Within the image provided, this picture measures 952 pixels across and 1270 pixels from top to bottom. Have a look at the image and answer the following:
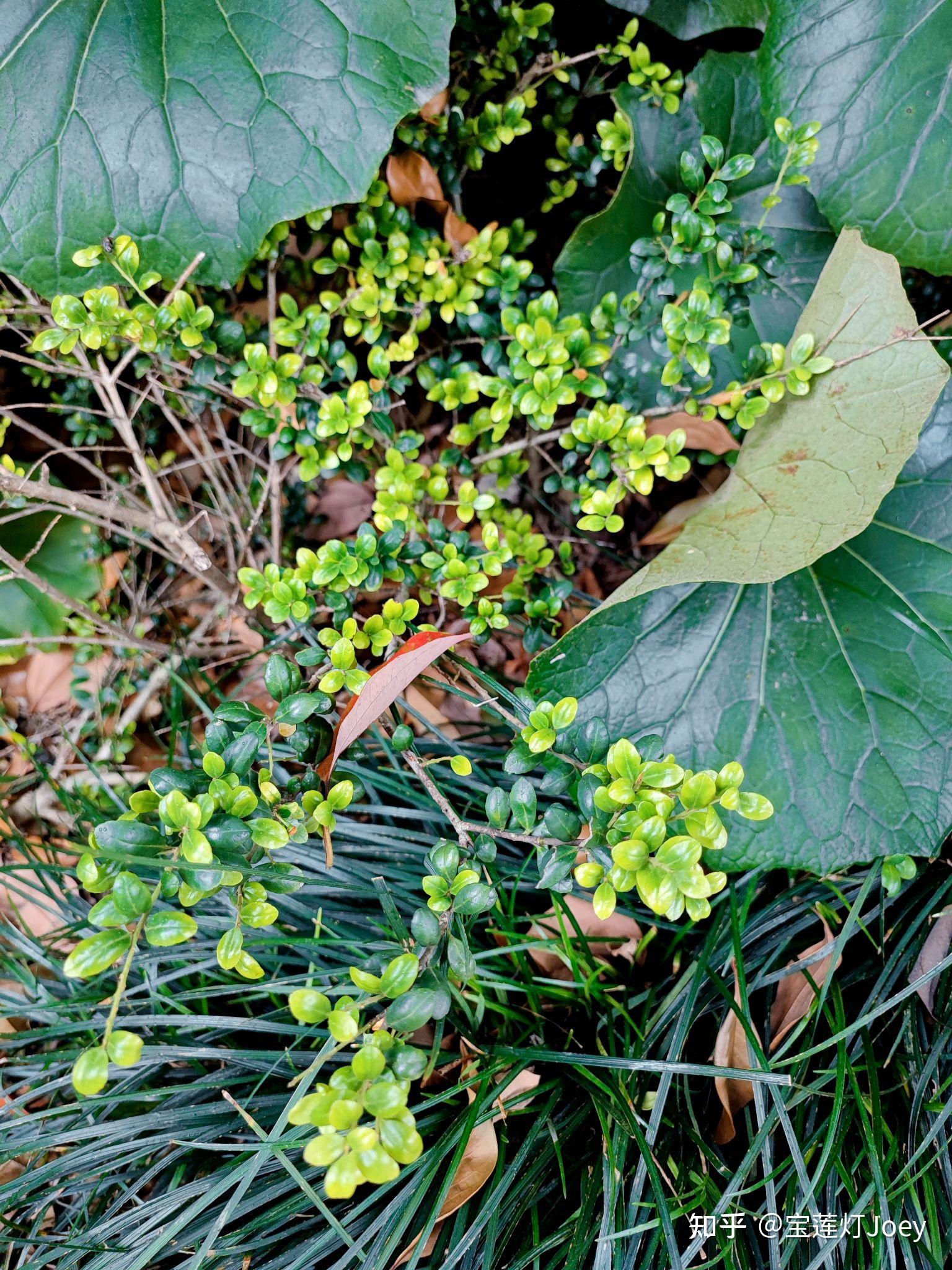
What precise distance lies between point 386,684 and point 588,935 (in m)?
0.62

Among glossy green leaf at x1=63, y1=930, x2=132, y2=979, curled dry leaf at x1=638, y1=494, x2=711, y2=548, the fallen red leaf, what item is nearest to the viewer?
glossy green leaf at x1=63, y1=930, x2=132, y2=979

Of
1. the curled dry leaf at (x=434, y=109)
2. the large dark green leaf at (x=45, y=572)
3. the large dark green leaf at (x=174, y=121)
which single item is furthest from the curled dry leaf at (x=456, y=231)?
the large dark green leaf at (x=45, y=572)

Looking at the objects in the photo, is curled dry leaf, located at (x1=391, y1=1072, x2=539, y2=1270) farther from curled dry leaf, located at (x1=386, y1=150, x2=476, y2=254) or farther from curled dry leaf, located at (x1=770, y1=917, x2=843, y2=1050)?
curled dry leaf, located at (x1=386, y1=150, x2=476, y2=254)

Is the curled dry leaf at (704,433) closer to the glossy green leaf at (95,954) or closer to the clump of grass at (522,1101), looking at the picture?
the clump of grass at (522,1101)

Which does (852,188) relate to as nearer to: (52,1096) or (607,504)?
(607,504)

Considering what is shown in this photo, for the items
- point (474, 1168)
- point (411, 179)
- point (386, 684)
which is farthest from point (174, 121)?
point (474, 1168)

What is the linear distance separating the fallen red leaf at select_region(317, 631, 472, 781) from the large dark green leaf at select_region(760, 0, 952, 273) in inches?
32.0

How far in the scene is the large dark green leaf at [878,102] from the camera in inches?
40.7

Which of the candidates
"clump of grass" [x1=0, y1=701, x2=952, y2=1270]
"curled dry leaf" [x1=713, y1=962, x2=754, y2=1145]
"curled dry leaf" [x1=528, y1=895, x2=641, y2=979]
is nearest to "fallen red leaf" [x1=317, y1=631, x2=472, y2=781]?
"clump of grass" [x1=0, y1=701, x2=952, y2=1270]

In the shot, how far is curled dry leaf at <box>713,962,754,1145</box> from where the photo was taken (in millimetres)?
1074

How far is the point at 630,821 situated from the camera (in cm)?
71

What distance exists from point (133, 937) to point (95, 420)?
112cm

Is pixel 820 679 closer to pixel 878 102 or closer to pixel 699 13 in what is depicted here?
pixel 878 102

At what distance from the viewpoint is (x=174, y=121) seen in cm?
95
